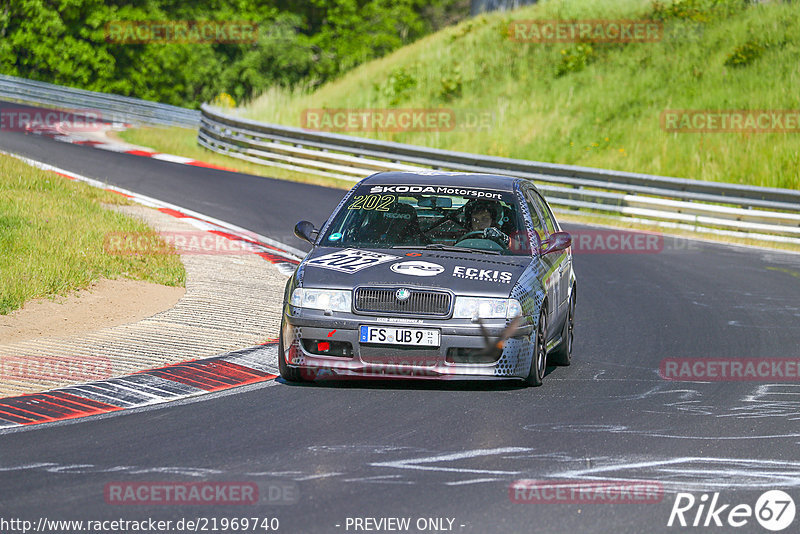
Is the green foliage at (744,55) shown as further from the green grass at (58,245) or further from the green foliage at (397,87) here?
the green grass at (58,245)

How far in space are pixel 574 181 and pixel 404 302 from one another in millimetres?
15470

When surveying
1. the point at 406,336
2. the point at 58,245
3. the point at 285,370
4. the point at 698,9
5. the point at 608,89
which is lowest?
the point at 285,370

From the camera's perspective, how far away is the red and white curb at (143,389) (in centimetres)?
796

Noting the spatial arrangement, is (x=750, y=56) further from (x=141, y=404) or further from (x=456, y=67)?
(x=141, y=404)

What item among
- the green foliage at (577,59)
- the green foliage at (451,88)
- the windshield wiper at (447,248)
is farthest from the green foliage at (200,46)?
the windshield wiper at (447,248)

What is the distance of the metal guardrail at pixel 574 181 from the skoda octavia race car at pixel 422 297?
496 inches

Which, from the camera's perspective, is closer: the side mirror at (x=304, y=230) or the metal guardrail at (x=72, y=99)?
the side mirror at (x=304, y=230)

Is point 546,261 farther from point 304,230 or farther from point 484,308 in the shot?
point 304,230

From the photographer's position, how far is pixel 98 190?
1970 centimetres

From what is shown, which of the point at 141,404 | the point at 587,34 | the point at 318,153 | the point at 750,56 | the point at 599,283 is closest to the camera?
the point at 141,404

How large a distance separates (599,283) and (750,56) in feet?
60.3

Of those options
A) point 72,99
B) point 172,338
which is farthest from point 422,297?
point 72,99

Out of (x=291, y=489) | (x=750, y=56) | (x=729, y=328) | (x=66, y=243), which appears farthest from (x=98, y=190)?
(x=750, y=56)

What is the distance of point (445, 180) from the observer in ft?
33.7
